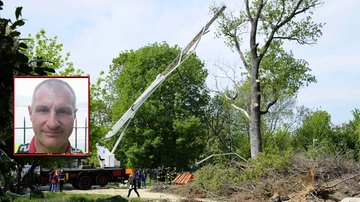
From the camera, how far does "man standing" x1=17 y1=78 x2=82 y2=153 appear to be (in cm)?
760

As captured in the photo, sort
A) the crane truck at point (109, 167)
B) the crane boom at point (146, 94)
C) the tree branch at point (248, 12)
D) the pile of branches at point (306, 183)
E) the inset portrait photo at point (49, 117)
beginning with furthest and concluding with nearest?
the crane truck at point (109, 167) < the crane boom at point (146, 94) < the tree branch at point (248, 12) < the pile of branches at point (306, 183) < the inset portrait photo at point (49, 117)

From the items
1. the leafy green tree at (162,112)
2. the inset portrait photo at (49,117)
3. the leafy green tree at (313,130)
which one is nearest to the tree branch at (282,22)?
the leafy green tree at (162,112)

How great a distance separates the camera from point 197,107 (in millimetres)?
49375

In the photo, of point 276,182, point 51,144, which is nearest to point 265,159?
point 276,182

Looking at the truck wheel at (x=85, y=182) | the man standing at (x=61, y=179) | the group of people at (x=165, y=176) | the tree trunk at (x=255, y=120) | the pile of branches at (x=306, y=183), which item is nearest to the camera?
the pile of branches at (x=306, y=183)

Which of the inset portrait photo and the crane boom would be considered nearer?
the inset portrait photo

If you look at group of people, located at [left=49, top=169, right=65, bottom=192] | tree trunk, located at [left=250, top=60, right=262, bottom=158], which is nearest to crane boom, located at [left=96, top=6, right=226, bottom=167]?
group of people, located at [left=49, top=169, right=65, bottom=192]

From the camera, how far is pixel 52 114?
24.8 ft

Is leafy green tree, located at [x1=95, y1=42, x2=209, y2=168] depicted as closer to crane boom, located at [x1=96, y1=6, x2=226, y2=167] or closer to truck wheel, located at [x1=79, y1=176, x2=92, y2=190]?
crane boom, located at [x1=96, y1=6, x2=226, y2=167]

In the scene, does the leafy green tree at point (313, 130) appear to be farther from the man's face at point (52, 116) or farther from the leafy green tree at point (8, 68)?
the leafy green tree at point (8, 68)

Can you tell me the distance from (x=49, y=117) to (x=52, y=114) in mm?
95

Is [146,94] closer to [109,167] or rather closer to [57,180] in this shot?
[109,167]

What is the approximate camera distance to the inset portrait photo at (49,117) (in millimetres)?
7566

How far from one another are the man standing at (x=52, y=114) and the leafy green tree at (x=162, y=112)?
38023 mm
